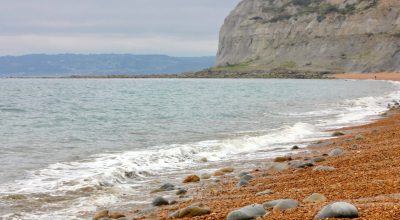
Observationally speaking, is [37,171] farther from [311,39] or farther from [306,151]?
[311,39]

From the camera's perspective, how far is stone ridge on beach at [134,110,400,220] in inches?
329

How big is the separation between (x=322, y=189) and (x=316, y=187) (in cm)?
44

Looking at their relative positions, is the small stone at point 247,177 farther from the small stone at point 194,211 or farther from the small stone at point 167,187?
the small stone at point 194,211

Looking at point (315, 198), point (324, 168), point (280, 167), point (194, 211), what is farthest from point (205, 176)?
point (315, 198)

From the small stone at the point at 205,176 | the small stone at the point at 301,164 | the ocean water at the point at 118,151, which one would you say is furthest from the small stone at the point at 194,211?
the small stone at the point at 301,164

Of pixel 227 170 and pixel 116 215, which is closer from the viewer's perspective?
pixel 116 215

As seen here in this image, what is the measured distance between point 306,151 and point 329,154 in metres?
2.47

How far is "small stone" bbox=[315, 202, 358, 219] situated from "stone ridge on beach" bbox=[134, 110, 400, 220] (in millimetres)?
16

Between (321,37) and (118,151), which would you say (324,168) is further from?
(321,37)

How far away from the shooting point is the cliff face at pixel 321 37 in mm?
148875

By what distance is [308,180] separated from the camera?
1237 centimetres

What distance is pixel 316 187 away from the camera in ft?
36.5

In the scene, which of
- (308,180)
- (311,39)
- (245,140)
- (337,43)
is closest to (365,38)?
(337,43)

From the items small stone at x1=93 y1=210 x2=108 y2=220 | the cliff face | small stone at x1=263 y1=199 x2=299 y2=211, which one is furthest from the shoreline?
the cliff face
